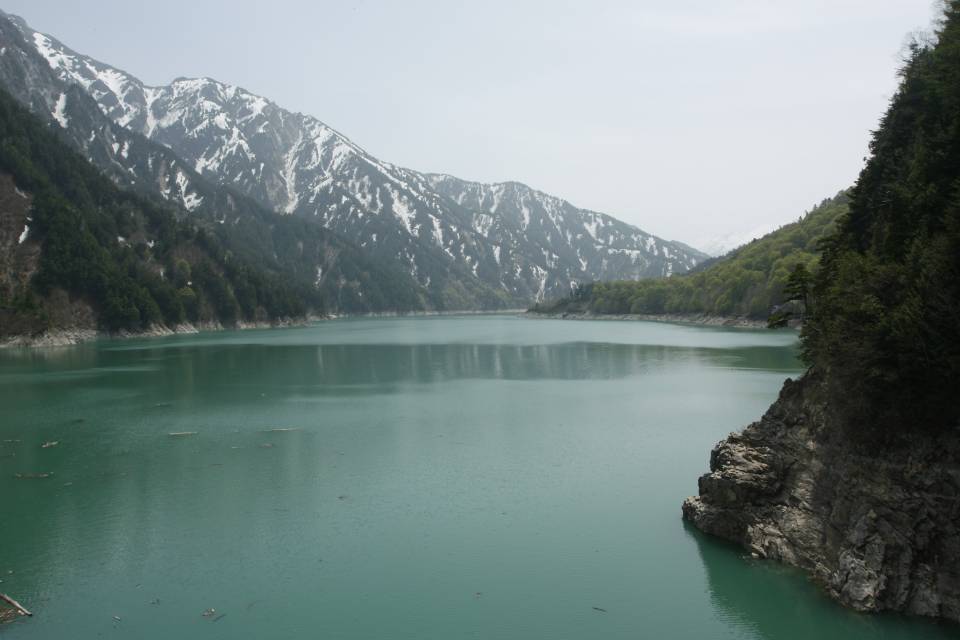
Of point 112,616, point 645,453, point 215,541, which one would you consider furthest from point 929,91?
point 112,616

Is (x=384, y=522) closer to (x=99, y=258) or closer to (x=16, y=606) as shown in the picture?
(x=16, y=606)

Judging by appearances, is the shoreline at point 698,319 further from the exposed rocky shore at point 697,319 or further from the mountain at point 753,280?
the mountain at point 753,280

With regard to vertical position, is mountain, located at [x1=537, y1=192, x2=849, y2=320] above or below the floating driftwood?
above

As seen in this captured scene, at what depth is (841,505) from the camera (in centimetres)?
1598

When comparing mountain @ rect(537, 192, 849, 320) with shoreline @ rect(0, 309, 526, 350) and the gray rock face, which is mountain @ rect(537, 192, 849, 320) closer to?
the gray rock face

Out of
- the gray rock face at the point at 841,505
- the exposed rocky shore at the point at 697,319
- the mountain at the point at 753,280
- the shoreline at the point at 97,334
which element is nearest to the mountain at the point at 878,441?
the gray rock face at the point at 841,505

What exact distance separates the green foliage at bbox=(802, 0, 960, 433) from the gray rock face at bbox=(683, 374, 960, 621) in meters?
0.82

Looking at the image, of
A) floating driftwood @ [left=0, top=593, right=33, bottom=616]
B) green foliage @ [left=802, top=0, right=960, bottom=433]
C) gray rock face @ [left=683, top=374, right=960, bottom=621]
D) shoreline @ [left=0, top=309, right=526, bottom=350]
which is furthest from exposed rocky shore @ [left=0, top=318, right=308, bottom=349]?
green foliage @ [left=802, top=0, right=960, bottom=433]

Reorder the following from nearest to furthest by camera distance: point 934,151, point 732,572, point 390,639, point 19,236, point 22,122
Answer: point 390,639 → point 732,572 → point 934,151 → point 19,236 → point 22,122

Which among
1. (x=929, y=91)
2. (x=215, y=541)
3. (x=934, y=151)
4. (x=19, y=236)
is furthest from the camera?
(x=19, y=236)

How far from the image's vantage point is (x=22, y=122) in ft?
398

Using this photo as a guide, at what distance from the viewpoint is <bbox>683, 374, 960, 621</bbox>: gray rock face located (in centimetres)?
1360

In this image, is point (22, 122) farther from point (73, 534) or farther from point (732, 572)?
point (732, 572)

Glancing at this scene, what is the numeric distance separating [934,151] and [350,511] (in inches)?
818
